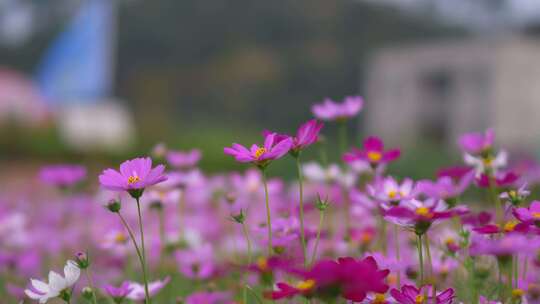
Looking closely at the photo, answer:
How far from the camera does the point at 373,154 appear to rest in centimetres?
126

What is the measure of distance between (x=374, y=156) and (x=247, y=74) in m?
31.9

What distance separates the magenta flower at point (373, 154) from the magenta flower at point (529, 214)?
0.28 m

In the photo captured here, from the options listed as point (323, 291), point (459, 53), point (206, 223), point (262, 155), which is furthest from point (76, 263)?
point (459, 53)

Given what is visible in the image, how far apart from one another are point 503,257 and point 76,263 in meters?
0.54

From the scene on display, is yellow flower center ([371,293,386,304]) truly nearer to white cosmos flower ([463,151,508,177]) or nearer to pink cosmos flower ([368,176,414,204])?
pink cosmos flower ([368,176,414,204])

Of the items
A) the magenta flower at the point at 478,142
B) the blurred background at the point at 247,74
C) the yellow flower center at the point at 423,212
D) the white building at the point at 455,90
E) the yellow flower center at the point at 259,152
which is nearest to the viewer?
the yellow flower center at the point at 423,212

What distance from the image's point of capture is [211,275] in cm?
145


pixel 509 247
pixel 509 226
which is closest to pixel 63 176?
pixel 509 226

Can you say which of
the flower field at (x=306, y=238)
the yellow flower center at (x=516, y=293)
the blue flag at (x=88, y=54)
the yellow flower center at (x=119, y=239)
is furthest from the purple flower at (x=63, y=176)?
the blue flag at (x=88, y=54)

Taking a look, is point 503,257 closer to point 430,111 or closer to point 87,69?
point 87,69

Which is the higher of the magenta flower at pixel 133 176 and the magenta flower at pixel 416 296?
the magenta flower at pixel 133 176

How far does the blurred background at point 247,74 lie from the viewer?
10.0m

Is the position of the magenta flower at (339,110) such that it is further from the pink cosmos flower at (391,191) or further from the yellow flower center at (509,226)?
the yellow flower center at (509,226)

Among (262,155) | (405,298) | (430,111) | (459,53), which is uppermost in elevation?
(262,155)
